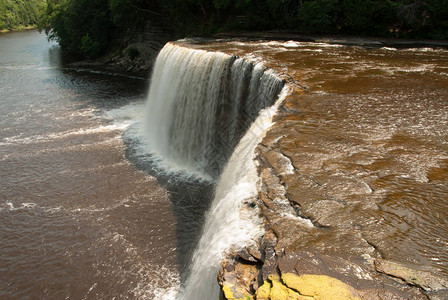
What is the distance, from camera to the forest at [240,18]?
52.6 ft

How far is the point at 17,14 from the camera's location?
79.2 m

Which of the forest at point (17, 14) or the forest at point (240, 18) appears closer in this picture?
the forest at point (240, 18)

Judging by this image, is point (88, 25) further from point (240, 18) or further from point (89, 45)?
point (240, 18)

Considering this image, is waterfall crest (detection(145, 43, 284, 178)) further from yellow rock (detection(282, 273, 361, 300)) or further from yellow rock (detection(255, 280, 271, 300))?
yellow rock (detection(255, 280, 271, 300))

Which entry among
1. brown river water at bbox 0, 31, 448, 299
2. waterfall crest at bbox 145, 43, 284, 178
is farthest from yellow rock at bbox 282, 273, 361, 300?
waterfall crest at bbox 145, 43, 284, 178

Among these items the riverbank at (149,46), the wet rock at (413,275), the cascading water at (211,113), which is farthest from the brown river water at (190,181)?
the riverbank at (149,46)

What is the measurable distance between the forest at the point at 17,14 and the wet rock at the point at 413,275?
82.5 m

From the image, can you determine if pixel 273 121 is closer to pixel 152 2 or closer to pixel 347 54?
pixel 347 54

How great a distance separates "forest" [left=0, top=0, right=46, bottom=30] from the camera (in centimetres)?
7281

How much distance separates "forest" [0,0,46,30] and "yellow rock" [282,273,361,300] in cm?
8226

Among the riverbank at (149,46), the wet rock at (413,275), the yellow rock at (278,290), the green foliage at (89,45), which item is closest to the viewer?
the yellow rock at (278,290)

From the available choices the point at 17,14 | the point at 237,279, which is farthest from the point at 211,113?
the point at 17,14

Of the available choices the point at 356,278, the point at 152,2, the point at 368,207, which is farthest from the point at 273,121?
the point at 152,2

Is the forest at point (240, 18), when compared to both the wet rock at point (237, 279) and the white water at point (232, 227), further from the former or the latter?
the wet rock at point (237, 279)
